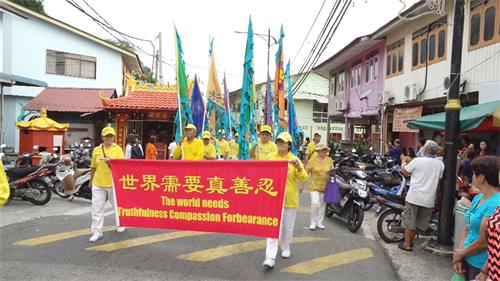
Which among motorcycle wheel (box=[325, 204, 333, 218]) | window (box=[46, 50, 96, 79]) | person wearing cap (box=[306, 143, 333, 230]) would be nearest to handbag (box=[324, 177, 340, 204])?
person wearing cap (box=[306, 143, 333, 230])

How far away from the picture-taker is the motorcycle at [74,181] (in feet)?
31.0

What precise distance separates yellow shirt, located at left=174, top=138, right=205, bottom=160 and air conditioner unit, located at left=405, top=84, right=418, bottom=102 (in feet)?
31.0

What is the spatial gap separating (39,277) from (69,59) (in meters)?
19.7

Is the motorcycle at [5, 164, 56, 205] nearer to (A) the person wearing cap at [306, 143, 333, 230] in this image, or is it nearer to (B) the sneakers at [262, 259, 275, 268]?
(A) the person wearing cap at [306, 143, 333, 230]

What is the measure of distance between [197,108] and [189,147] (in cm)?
216

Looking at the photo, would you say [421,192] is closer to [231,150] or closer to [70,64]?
[231,150]

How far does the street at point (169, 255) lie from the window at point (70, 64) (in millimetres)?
16200

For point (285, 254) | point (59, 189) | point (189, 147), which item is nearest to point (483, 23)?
point (189, 147)

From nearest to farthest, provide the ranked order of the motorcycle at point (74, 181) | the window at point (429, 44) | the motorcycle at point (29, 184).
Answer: the motorcycle at point (29, 184) < the motorcycle at point (74, 181) < the window at point (429, 44)

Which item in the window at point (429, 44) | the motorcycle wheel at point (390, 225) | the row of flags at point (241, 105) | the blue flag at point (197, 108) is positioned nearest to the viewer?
the motorcycle wheel at point (390, 225)

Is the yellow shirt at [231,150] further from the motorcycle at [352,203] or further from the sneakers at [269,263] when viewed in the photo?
the sneakers at [269,263]

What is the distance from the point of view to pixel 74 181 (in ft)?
31.3

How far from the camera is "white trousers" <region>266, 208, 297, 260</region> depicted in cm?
509

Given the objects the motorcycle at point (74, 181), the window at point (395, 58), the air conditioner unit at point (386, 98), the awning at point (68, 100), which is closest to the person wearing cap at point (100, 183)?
the motorcycle at point (74, 181)
